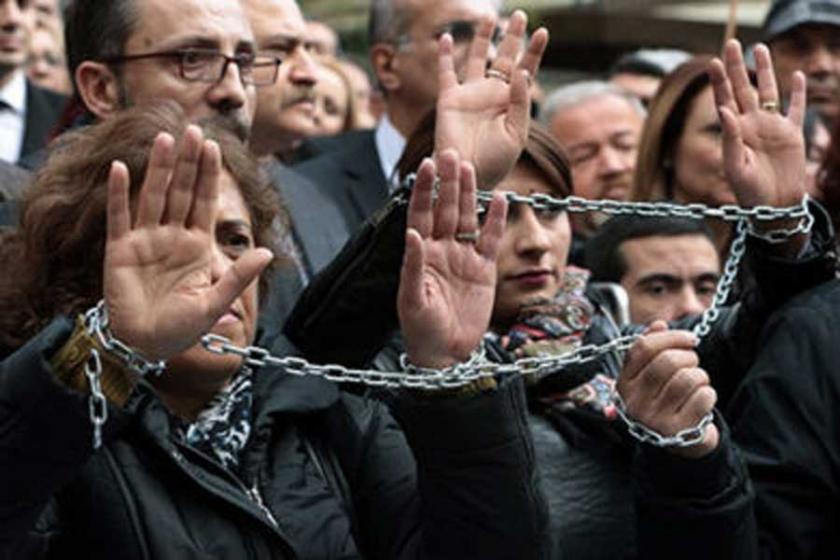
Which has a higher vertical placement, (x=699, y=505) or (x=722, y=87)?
(x=722, y=87)

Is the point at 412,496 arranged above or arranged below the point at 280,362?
below

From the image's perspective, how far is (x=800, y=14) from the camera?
7.68m

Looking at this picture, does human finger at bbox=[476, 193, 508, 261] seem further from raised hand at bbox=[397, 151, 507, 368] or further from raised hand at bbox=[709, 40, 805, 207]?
raised hand at bbox=[709, 40, 805, 207]

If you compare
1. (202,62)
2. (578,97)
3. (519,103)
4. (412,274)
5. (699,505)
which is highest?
(519,103)

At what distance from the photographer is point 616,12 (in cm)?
1285

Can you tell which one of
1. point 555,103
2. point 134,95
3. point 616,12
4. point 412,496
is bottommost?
point 616,12

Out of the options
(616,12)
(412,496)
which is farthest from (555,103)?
(616,12)

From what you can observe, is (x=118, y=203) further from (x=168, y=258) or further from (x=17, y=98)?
(x=17, y=98)

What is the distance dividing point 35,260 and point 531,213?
140 cm

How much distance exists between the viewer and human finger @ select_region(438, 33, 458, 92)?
409 cm

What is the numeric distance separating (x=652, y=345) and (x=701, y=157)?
2479mm

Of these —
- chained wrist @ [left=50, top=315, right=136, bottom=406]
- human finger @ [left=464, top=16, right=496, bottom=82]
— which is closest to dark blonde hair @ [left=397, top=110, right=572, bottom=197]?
human finger @ [left=464, top=16, right=496, bottom=82]

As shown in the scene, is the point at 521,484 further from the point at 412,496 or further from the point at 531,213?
the point at 531,213

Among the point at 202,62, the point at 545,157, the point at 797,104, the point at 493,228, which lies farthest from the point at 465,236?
the point at 202,62
